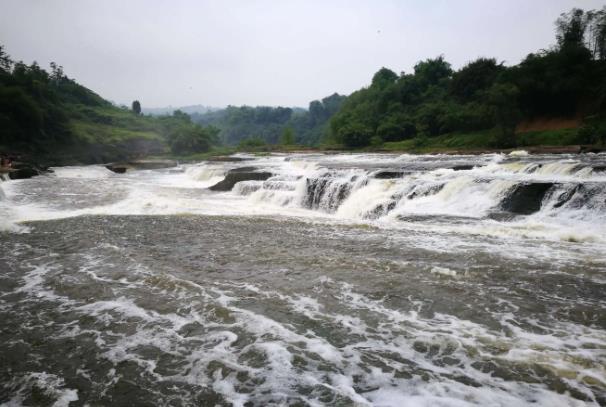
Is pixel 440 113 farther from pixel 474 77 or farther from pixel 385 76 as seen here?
pixel 385 76

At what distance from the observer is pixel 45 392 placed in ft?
12.4

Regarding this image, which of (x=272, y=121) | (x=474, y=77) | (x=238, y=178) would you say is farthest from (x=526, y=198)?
(x=272, y=121)

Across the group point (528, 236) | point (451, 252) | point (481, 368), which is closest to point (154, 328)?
point (481, 368)

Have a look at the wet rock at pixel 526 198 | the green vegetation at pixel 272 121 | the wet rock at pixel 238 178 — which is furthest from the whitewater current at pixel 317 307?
the green vegetation at pixel 272 121

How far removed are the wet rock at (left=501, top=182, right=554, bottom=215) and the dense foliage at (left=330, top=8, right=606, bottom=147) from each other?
1889 centimetres

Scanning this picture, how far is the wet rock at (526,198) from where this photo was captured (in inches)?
433

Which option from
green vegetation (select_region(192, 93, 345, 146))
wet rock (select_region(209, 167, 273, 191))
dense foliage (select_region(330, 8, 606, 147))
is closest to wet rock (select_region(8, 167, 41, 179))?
wet rock (select_region(209, 167, 273, 191))

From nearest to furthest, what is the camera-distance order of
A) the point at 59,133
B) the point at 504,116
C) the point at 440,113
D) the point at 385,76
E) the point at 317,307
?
the point at 317,307, the point at 504,116, the point at 440,113, the point at 59,133, the point at 385,76

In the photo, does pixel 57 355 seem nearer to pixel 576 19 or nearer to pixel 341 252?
pixel 341 252

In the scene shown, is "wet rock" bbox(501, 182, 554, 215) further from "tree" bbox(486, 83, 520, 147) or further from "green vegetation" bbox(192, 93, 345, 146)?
"green vegetation" bbox(192, 93, 345, 146)

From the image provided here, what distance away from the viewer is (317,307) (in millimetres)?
5723

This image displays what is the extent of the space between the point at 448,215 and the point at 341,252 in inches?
180

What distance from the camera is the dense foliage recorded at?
3167cm

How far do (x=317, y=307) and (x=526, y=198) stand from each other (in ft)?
27.7
